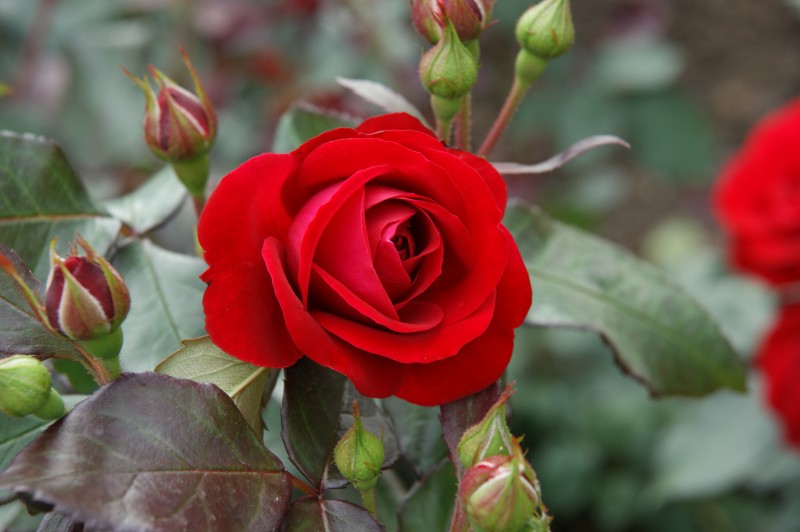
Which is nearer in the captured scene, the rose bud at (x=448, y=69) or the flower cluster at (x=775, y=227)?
the rose bud at (x=448, y=69)

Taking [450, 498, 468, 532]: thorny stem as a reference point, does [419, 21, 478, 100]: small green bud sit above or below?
above

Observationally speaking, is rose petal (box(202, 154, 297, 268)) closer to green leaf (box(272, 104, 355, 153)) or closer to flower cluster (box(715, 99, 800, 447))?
green leaf (box(272, 104, 355, 153))

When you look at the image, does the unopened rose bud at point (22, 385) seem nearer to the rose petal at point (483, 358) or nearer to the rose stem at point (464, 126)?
the rose petal at point (483, 358)

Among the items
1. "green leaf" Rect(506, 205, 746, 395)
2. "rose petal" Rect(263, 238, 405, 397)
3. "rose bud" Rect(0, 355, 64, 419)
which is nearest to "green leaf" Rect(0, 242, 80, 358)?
"rose bud" Rect(0, 355, 64, 419)

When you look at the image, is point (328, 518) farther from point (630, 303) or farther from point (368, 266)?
point (630, 303)

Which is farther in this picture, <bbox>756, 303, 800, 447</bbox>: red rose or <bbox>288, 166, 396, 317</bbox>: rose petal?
Result: <bbox>756, 303, 800, 447</bbox>: red rose

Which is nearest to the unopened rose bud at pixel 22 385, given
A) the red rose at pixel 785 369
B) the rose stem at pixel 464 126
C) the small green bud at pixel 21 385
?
the small green bud at pixel 21 385

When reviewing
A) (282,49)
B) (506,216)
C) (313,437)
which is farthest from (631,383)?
(313,437)

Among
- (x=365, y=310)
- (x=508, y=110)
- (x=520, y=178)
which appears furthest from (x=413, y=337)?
(x=520, y=178)
